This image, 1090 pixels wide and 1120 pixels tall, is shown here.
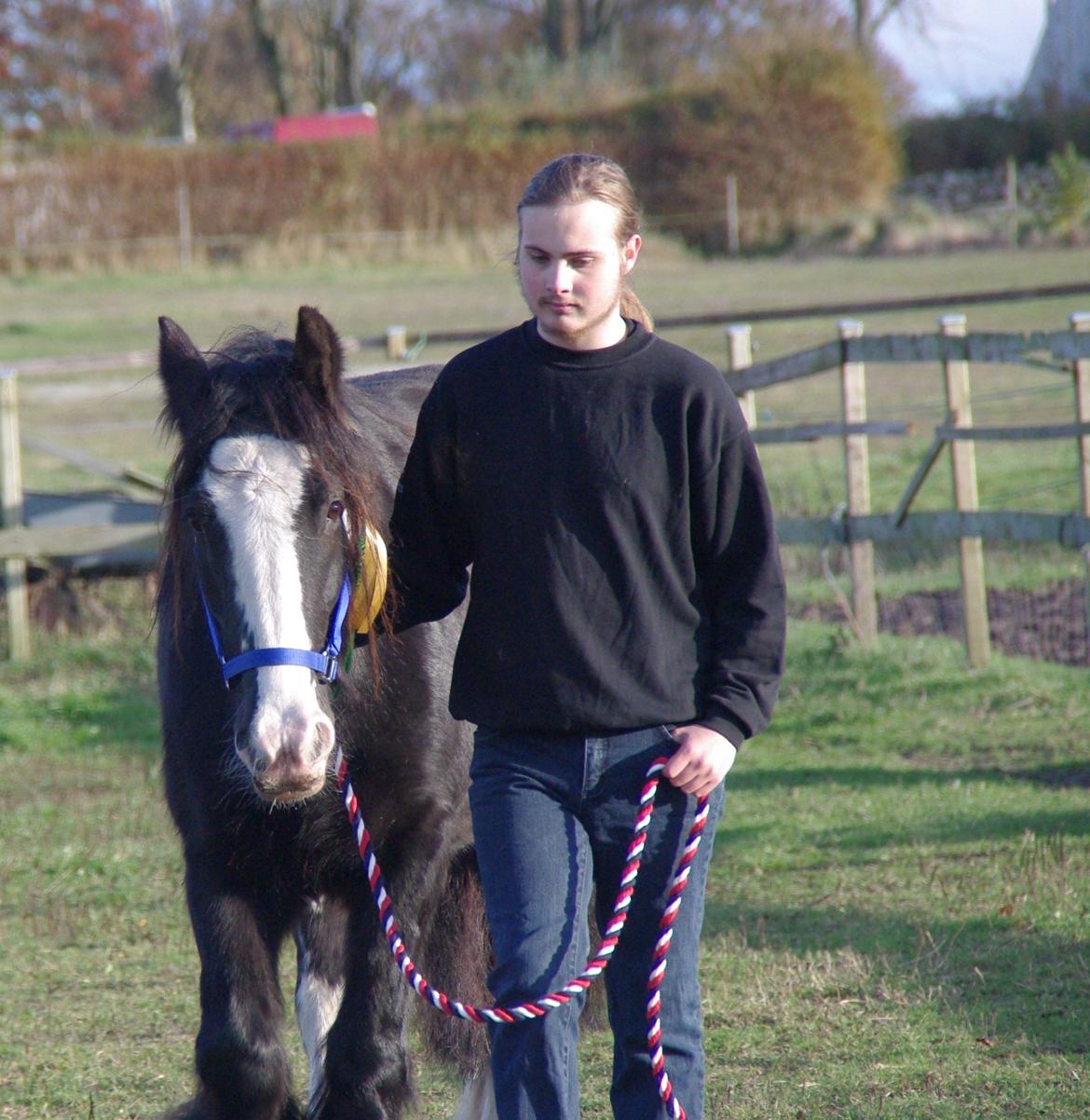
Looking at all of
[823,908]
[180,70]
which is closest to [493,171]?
[180,70]

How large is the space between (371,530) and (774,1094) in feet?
5.74

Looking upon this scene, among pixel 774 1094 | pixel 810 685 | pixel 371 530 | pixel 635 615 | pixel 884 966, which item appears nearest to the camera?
pixel 635 615

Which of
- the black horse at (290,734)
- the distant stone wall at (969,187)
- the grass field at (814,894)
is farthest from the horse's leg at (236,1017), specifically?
the distant stone wall at (969,187)

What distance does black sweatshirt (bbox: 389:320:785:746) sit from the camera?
2.50 metres

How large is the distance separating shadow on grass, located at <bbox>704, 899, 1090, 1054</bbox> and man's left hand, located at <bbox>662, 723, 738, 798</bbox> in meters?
1.78

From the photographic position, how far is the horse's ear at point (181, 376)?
2916mm

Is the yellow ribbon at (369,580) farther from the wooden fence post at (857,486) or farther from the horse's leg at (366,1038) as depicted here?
the wooden fence post at (857,486)

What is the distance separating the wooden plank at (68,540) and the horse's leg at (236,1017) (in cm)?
560

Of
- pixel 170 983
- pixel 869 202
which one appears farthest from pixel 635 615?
pixel 869 202

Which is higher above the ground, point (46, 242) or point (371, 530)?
point (46, 242)

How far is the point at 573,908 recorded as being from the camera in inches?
98.2

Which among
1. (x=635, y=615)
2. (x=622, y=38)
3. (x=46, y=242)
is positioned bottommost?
(x=635, y=615)

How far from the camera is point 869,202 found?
107 feet

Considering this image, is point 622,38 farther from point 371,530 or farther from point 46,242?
point 371,530
